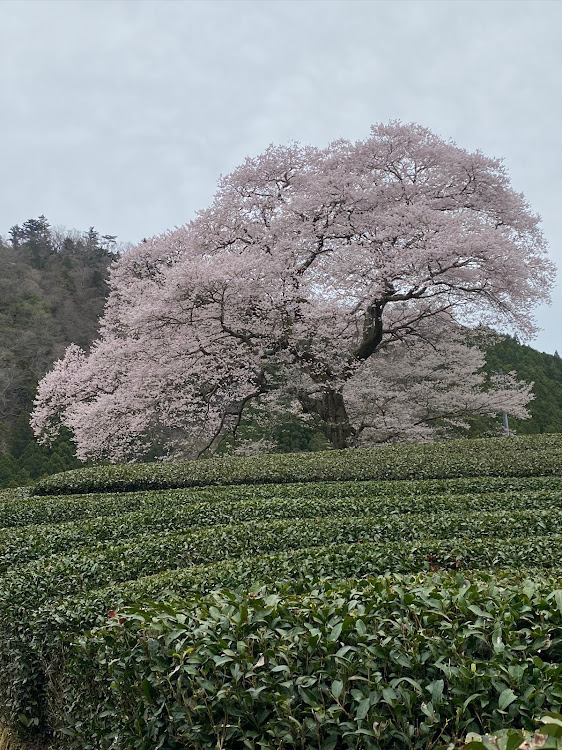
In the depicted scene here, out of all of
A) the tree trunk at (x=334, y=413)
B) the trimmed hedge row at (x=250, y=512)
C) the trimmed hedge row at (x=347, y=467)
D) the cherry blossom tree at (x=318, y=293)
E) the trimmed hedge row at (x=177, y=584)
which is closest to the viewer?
the trimmed hedge row at (x=177, y=584)

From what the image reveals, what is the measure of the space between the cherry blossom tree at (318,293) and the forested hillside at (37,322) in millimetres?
4105

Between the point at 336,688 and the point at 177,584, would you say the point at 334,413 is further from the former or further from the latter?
the point at 336,688

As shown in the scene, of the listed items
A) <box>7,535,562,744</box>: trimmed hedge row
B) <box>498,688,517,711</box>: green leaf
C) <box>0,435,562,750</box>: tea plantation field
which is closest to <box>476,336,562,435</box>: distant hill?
<box>0,435,562,750</box>: tea plantation field

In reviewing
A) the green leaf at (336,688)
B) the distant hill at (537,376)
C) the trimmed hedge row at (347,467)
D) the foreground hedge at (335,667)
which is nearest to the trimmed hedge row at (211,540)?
the foreground hedge at (335,667)

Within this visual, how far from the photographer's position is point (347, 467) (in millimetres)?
8758

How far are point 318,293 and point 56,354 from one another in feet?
34.8

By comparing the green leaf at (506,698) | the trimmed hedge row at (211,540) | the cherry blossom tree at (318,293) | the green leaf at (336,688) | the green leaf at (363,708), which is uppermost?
the cherry blossom tree at (318,293)

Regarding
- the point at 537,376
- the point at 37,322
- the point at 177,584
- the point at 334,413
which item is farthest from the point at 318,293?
the point at 537,376

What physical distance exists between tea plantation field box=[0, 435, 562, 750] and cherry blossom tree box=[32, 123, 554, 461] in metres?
5.91

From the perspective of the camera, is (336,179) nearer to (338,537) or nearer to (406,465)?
(406,465)

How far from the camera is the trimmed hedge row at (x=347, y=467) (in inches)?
332

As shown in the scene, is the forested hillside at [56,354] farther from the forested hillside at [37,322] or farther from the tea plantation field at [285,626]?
the tea plantation field at [285,626]

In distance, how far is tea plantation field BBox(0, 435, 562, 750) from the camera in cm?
178

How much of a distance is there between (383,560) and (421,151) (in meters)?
10.7
